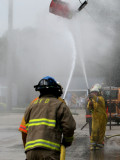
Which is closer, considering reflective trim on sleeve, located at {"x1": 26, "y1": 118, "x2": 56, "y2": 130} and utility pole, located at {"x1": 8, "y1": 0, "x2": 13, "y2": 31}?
reflective trim on sleeve, located at {"x1": 26, "y1": 118, "x2": 56, "y2": 130}

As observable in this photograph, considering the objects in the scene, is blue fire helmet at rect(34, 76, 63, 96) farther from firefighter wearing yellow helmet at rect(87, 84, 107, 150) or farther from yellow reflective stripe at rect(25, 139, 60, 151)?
firefighter wearing yellow helmet at rect(87, 84, 107, 150)

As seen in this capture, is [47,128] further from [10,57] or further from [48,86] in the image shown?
[10,57]

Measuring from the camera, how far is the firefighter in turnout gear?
10.8 ft

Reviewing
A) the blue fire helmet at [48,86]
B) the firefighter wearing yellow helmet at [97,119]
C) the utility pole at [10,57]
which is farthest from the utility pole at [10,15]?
the blue fire helmet at [48,86]

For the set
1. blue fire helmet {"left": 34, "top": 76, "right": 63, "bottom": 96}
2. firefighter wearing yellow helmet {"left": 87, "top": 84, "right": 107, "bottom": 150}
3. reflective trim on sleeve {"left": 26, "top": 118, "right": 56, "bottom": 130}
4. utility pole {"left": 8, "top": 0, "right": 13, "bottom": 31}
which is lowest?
firefighter wearing yellow helmet {"left": 87, "top": 84, "right": 107, "bottom": 150}

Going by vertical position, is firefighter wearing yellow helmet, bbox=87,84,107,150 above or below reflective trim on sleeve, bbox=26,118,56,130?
below

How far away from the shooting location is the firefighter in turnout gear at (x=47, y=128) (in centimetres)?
329

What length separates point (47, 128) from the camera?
3.33 metres

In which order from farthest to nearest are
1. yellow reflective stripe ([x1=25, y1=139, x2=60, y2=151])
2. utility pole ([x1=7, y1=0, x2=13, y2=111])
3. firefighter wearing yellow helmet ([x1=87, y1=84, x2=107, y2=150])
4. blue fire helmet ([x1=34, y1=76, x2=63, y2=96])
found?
utility pole ([x1=7, y1=0, x2=13, y2=111])
firefighter wearing yellow helmet ([x1=87, y1=84, x2=107, y2=150])
blue fire helmet ([x1=34, y1=76, x2=63, y2=96])
yellow reflective stripe ([x1=25, y1=139, x2=60, y2=151])

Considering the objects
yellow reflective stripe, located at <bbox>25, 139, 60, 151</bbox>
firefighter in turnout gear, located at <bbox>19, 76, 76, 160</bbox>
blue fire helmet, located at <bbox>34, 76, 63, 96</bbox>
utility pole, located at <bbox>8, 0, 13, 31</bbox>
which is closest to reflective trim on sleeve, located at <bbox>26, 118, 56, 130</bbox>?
firefighter in turnout gear, located at <bbox>19, 76, 76, 160</bbox>

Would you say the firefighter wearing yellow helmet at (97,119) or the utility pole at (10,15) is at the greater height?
the utility pole at (10,15)

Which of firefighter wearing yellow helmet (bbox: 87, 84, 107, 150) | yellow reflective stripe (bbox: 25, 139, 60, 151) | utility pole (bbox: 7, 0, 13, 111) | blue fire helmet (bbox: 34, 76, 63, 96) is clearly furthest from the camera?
utility pole (bbox: 7, 0, 13, 111)

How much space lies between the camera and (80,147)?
8156 millimetres

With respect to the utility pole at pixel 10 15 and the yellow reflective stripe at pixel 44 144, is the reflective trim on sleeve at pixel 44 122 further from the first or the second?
the utility pole at pixel 10 15
